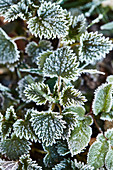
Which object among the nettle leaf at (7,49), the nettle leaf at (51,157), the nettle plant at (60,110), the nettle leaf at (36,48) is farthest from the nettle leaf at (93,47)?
the nettle leaf at (51,157)

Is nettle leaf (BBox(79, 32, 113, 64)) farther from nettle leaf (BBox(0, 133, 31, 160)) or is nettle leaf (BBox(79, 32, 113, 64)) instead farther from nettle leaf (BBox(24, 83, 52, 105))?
nettle leaf (BBox(0, 133, 31, 160))

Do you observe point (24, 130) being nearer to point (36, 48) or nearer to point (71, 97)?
point (71, 97)

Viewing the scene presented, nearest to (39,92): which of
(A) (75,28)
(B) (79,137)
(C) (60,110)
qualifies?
(C) (60,110)

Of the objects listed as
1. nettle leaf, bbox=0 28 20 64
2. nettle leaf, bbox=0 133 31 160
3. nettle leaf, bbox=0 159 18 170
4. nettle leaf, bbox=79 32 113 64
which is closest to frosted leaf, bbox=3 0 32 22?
nettle leaf, bbox=0 28 20 64

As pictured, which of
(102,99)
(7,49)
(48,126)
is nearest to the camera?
(48,126)

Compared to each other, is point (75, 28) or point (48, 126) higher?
point (75, 28)

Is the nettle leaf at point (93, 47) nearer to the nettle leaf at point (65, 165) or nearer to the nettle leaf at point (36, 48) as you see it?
the nettle leaf at point (36, 48)
